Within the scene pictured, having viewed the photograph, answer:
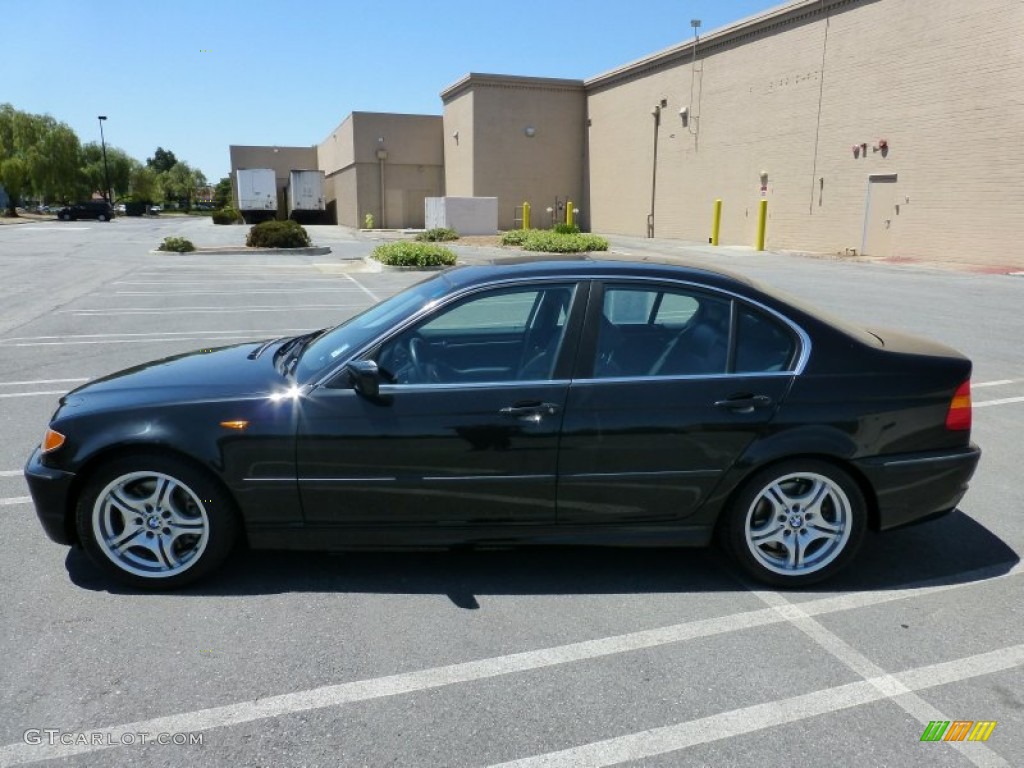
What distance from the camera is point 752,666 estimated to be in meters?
3.21

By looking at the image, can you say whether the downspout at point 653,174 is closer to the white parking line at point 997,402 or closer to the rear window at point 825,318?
the white parking line at point 997,402

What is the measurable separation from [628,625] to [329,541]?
1.40 meters

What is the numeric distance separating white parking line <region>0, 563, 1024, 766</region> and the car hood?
1.39 metres

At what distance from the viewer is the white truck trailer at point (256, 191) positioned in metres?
52.5

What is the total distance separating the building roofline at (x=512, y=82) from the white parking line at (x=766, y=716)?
41.1m

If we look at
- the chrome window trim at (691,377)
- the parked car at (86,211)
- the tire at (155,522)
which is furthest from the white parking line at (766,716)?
the parked car at (86,211)

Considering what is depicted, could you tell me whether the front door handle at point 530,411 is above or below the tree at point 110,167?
below

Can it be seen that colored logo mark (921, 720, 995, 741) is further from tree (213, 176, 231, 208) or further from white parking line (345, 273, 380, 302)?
tree (213, 176, 231, 208)

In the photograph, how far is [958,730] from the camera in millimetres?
2822

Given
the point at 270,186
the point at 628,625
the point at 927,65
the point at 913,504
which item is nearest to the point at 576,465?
the point at 628,625

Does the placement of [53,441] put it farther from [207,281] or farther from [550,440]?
[207,281]

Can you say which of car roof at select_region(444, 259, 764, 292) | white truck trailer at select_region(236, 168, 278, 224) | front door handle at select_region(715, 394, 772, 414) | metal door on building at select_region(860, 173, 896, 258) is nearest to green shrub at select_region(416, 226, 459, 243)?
metal door on building at select_region(860, 173, 896, 258)

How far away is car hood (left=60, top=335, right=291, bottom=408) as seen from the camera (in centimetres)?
371

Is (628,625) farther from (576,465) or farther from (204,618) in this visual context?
(204,618)
